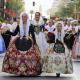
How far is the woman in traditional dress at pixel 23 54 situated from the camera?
1301cm

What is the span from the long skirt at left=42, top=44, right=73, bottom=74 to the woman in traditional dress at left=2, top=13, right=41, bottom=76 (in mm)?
225

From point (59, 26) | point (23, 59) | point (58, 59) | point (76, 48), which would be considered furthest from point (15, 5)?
point (23, 59)

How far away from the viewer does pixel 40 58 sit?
13109 millimetres

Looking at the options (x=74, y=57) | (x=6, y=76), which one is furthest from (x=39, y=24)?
(x=74, y=57)

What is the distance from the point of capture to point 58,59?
43.4ft

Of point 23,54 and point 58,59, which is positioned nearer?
point 23,54

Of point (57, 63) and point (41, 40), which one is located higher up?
point (41, 40)

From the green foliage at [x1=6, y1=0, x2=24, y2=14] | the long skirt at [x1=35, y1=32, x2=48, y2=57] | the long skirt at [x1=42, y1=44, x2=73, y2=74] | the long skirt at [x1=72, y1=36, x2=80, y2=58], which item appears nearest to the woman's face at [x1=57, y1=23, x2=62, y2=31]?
the long skirt at [x1=42, y1=44, x2=73, y2=74]

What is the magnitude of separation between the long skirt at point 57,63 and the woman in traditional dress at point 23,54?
0.23m

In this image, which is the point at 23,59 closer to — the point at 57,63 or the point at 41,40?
the point at 57,63

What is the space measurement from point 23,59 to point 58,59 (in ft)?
3.01

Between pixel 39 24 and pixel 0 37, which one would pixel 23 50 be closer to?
pixel 39 24

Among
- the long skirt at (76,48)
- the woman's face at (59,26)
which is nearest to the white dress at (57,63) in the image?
the woman's face at (59,26)

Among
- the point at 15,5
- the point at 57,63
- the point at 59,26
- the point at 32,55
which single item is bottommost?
the point at 57,63
